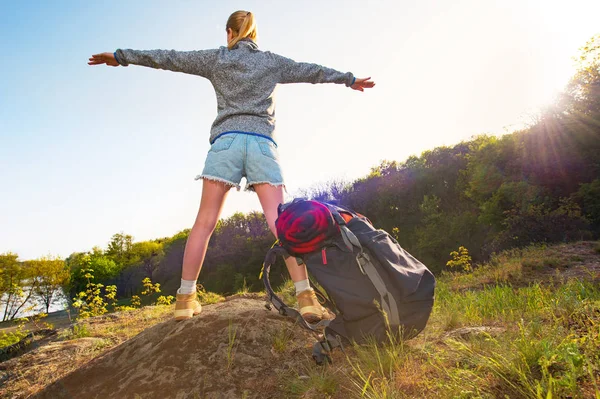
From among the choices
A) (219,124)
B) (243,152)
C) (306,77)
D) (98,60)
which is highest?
(98,60)

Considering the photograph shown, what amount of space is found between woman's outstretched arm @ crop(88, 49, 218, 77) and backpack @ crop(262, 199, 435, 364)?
164 cm

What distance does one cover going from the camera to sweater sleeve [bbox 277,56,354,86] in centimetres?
325

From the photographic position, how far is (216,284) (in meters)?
15.2

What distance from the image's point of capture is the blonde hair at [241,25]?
3203 mm

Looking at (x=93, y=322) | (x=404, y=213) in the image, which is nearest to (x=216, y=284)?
(x=404, y=213)

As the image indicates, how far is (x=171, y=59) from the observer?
3.12 meters

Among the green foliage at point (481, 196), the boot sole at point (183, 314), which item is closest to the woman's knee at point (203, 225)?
the boot sole at point (183, 314)

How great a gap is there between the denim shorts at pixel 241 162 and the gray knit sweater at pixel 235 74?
0.38ft

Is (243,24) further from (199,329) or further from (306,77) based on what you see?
(199,329)

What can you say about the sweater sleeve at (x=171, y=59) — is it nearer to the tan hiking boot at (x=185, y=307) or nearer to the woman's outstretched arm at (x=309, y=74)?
the woman's outstretched arm at (x=309, y=74)

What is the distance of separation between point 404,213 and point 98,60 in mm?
13392

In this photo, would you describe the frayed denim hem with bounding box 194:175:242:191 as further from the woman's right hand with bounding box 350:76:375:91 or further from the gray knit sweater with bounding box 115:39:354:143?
the woman's right hand with bounding box 350:76:375:91

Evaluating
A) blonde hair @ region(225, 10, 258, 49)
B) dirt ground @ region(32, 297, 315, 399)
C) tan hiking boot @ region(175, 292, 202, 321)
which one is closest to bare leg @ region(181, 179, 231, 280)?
tan hiking boot @ region(175, 292, 202, 321)

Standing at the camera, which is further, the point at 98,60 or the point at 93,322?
the point at 93,322
